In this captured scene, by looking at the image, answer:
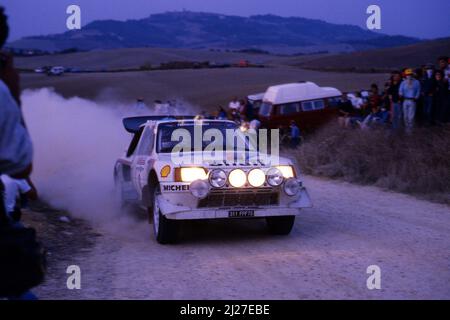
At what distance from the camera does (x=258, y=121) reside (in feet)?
85.6

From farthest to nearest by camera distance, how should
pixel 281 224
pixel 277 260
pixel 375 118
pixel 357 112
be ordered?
pixel 357 112 < pixel 375 118 < pixel 281 224 < pixel 277 260

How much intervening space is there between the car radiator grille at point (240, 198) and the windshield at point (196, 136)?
1.32 m

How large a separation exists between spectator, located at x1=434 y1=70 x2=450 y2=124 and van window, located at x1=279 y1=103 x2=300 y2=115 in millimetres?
10370

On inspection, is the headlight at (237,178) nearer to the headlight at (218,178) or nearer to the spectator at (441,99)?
the headlight at (218,178)

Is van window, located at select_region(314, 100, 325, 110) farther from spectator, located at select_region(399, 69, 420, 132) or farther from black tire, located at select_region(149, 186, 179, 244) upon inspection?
black tire, located at select_region(149, 186, 179, 244)

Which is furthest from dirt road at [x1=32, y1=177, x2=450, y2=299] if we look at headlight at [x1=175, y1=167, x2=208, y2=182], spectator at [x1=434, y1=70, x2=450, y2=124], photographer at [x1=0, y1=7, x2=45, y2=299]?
spectator at [x1=434, y1=70, x2=450, y2=124]

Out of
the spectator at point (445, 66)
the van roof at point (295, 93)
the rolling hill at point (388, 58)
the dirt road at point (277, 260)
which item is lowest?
the dirt road at point (277, 260)

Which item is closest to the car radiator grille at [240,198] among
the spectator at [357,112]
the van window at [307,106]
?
the spectator at [357,112]

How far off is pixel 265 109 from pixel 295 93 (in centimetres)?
137

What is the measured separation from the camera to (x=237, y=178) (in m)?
8.02

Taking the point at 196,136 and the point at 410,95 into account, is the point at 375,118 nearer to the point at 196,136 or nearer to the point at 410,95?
the point at 410,95

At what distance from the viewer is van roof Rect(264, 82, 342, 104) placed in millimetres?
26141

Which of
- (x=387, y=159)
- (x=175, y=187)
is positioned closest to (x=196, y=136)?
(x=175, y=187)

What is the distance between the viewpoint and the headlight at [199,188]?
7.91m
